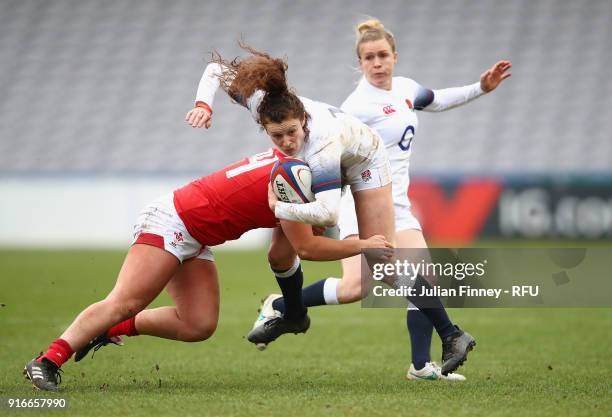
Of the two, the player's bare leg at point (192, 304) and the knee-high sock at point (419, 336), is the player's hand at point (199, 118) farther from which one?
the knee-high sock at point (419, 336)

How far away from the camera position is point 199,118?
5.28 m

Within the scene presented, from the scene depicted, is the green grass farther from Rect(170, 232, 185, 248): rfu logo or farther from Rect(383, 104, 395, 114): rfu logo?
Rect(383, 104, 395, 114): rfu logo

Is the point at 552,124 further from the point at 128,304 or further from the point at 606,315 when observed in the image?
the point at 128,304

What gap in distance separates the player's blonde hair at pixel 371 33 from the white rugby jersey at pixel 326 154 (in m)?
1.06

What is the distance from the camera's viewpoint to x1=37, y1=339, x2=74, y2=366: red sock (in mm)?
5250

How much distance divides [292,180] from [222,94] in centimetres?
1842

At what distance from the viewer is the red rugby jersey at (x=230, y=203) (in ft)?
17.7

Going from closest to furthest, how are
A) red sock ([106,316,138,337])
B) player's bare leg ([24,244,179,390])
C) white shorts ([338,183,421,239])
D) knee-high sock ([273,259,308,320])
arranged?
player's bare leg ([24,244,179,390]), red sock ([106,316,138,337]), knee-high sock ([273,259,308,320]), white shorts ([338,183,421,239])

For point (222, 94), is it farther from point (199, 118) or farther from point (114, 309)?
point (114, 309)

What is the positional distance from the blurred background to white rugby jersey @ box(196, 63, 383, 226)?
14.4 meters

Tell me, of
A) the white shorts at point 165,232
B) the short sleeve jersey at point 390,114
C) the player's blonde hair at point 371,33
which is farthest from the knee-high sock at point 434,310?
the player's blonde hair at point 371,33

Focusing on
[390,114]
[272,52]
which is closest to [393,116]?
[390,114]

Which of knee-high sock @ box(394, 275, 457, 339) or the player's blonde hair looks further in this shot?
the player's blonde hair

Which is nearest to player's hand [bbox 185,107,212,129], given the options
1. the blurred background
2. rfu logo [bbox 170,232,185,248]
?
rfu logo [bbox 170,232,185,248]
